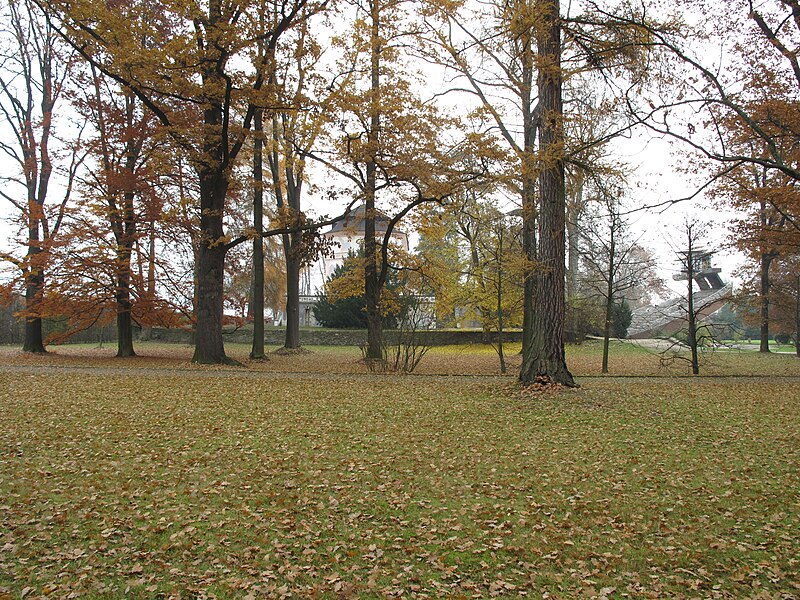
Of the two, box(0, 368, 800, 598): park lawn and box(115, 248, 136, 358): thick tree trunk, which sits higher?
box(115, 248, 136, 358): thick tree trunk

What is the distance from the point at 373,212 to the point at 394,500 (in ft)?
43.0

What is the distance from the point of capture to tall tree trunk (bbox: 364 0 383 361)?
15.5 metres

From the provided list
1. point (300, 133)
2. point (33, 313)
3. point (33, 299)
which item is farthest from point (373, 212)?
point (33, 299)

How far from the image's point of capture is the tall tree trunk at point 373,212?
15523 millimetres

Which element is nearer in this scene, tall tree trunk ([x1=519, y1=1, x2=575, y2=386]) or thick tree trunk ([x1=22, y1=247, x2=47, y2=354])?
tall tree trunk ([x1=519, y1=1, x2=575, y2=386])

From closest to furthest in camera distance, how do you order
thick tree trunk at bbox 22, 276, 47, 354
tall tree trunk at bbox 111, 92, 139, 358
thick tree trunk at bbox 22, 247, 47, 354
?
tall tree trunk at bbox 111, 92, 139, 358 < thick tree trunk at bbox 22, 247, 47, 354 < thick tree trunk at bbox 22, 276, 47, 354

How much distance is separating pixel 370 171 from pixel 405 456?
41.8 ft

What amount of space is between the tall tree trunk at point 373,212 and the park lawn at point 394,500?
708cm

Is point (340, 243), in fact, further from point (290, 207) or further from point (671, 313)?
point (671, 313)

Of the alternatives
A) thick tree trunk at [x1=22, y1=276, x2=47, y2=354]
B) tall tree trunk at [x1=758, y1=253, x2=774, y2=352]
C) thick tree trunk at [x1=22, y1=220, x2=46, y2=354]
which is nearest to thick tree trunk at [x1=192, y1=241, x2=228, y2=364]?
thick tree trunk at [x1=22, y1=220, x2=46, y2=354]

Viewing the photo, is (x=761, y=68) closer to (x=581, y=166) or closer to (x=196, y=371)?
(x=581, y=166)

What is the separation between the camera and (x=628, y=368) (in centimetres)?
1755

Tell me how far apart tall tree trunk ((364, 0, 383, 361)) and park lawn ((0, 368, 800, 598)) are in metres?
7.08

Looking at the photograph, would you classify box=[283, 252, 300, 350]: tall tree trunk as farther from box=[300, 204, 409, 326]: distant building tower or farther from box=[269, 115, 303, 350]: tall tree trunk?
box=[300, 204, 409, 326]: distant building tower
